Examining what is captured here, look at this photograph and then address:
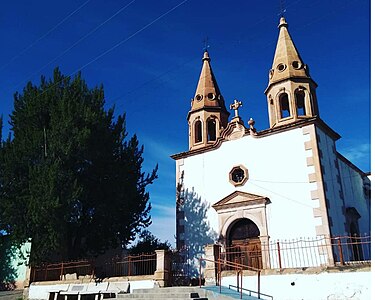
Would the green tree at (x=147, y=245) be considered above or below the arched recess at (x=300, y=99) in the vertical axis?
below

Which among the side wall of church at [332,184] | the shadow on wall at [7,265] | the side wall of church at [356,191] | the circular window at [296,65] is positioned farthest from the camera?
the shadow on wall at [7,265]

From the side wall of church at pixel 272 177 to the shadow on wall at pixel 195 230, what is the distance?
144 millimetres

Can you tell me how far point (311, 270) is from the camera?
10.7 m

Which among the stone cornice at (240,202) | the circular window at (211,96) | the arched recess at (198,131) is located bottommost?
the stone cornice at (240,202)

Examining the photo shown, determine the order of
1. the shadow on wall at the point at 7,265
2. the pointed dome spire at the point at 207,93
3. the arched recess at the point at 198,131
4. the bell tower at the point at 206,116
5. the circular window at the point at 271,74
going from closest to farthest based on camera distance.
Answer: the shadow on wall at the point at 7,265, the circular window at the point at 271,74, the bell tower at the point at 206,116, the arched recess at the point at 198,131, the pointed dome spire at the point at 207,93

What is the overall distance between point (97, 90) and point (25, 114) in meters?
3.70

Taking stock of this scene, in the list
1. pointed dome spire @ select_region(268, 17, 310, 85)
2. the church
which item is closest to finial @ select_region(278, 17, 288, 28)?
the church

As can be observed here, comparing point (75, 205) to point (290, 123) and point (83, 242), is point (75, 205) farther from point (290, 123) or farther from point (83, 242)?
point (290, 123)

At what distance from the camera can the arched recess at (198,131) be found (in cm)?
2005

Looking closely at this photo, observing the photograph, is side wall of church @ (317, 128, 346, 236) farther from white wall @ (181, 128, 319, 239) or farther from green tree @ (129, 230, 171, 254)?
green tree @ (129, 230, 171, 254)

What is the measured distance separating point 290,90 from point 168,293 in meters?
10.7

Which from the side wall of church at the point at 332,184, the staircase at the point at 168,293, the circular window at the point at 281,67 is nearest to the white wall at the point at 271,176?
the side wall of church at the point at 332,184

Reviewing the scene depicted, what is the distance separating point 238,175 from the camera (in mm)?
17031

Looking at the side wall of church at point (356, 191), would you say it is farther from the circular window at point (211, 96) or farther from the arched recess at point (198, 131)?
the circular window at point (211, 96)
